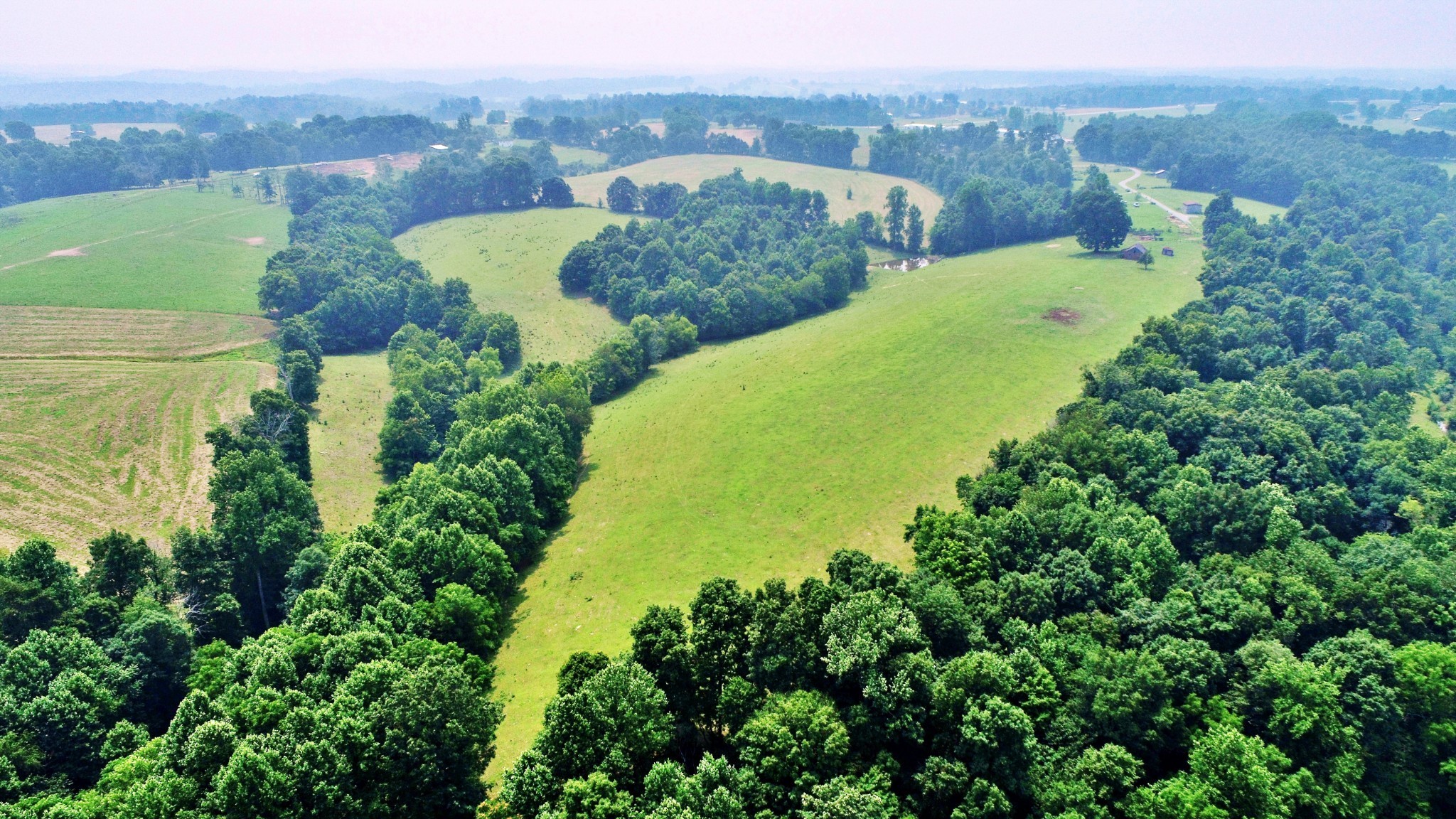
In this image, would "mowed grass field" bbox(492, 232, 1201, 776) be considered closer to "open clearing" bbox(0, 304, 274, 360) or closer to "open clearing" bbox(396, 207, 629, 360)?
"open clearing" bbox(396, 207, 629, 360)

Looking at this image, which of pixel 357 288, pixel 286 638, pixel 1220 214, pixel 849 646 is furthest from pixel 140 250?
pixel 1220 214

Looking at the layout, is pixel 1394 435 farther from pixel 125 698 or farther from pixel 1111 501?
pixel 125 698

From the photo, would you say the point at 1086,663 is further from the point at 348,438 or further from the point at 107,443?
the point at 107,443

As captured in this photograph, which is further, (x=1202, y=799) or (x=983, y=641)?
(x=983, y=641)

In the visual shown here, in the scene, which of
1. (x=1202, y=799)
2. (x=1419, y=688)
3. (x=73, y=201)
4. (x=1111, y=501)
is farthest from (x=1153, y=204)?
(x=73, y=201)

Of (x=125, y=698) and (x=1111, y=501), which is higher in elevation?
(x=1111, y=501)
